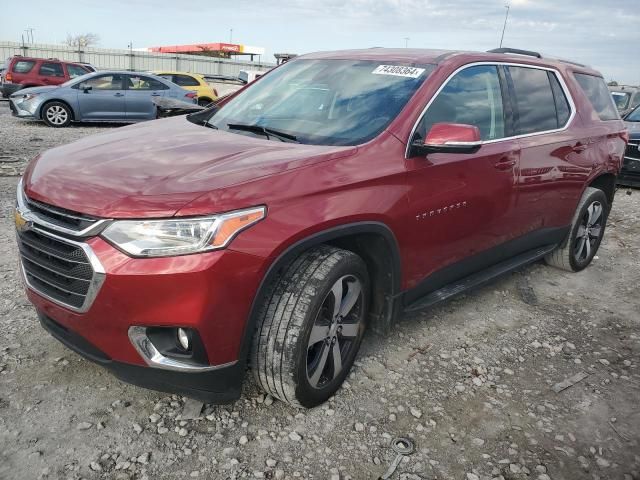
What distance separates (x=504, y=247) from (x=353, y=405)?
5.37 ft

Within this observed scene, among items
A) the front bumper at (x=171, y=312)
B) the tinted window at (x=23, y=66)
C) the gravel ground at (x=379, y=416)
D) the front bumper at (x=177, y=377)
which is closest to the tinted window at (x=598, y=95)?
the gravel ground at (x=379, y=416)

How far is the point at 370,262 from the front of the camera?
111 inches

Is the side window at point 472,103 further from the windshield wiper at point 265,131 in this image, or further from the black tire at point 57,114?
the black tire at point 57,114

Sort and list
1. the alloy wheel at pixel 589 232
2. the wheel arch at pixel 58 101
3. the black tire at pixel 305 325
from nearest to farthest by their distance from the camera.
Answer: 1. the black tire at pixel 305 325
2. the alloy wheel at pixel 589 232
3. the wheel arch at pixel 58 101

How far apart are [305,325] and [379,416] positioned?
0.68m

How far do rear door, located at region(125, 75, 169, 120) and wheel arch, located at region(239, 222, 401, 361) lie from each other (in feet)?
37.7

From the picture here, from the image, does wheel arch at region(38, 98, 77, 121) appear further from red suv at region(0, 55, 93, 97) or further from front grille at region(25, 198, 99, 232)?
front grille at region(25, 198, 99, 232)

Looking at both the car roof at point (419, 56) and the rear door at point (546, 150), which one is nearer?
the car roof at point (419, 56)

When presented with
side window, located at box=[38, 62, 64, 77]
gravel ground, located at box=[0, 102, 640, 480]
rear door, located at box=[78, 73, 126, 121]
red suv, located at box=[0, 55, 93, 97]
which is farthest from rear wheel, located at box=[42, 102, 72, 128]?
gravel ground, located at box=[0, 102, 640, 480]

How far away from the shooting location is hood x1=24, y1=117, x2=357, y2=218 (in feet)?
6.86

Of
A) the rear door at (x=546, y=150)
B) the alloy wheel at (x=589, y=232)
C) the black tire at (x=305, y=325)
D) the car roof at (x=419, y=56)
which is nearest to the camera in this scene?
the black tire at (x=305, y=325)

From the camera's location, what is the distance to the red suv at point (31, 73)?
1558cm

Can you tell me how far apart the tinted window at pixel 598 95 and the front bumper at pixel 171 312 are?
3647 mm

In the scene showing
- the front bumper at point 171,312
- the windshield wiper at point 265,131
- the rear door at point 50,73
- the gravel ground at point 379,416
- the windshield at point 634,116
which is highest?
the windshield wiper at point 265,131
